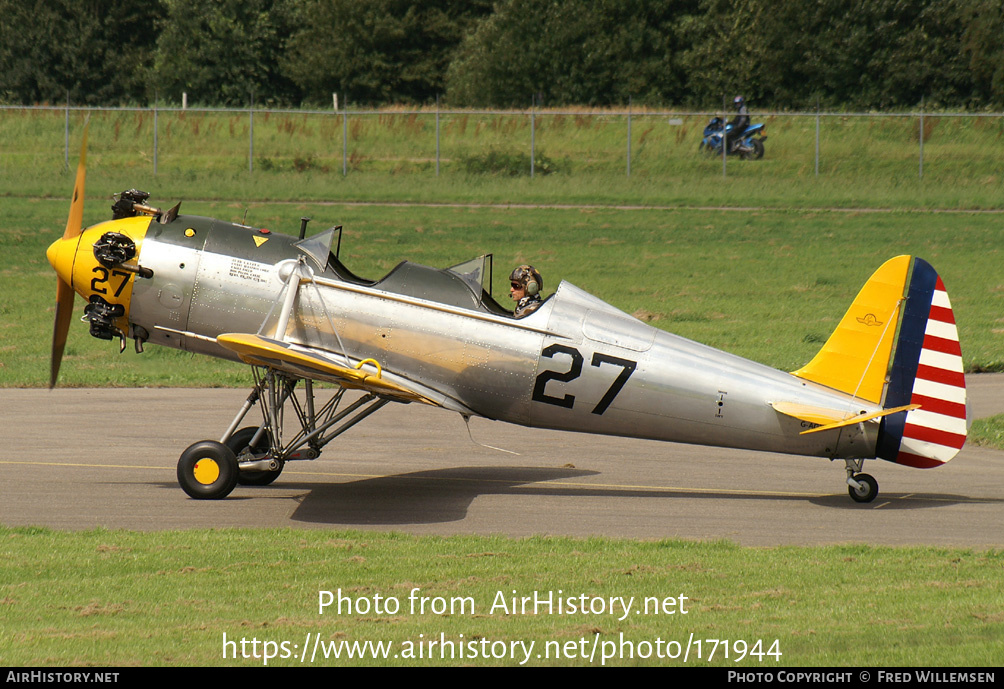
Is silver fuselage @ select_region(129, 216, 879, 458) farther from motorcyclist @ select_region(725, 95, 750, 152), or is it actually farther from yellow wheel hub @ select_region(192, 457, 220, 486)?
motorcyclist @ select_region(725, 95, 750, 152)

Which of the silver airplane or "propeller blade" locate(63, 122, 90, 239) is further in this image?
"propeller blade" locate(63, 122, 90, 239)

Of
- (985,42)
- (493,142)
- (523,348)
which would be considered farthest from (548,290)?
(985,42)

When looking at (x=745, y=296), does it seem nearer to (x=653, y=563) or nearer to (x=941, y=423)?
(x=941, y=423)

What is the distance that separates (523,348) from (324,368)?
203 cm

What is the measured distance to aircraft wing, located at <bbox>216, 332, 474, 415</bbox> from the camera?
1026 cm

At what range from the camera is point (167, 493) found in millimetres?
11727

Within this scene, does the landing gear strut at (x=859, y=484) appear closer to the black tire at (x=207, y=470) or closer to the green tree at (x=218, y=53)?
the black tire at (x=207, y=470)

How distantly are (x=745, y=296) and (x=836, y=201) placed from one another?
1319 cm

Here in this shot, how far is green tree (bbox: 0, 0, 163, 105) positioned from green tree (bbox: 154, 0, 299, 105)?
10.7 feet

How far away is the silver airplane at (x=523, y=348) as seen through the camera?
36.7 feet

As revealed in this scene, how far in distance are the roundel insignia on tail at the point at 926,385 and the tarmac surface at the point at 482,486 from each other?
26.4 inches

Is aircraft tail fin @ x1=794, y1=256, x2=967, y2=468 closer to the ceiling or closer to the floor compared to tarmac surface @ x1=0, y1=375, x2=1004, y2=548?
closer to the ceiling

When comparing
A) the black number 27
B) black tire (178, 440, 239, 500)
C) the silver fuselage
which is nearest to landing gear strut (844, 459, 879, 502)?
the silver fuselage

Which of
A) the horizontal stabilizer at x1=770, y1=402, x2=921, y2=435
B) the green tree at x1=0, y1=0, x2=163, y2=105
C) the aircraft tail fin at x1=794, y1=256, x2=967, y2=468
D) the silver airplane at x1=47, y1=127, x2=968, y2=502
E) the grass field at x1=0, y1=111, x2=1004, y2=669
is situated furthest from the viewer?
the green tree at x1=0, y1=0, x2=163, y2=105
